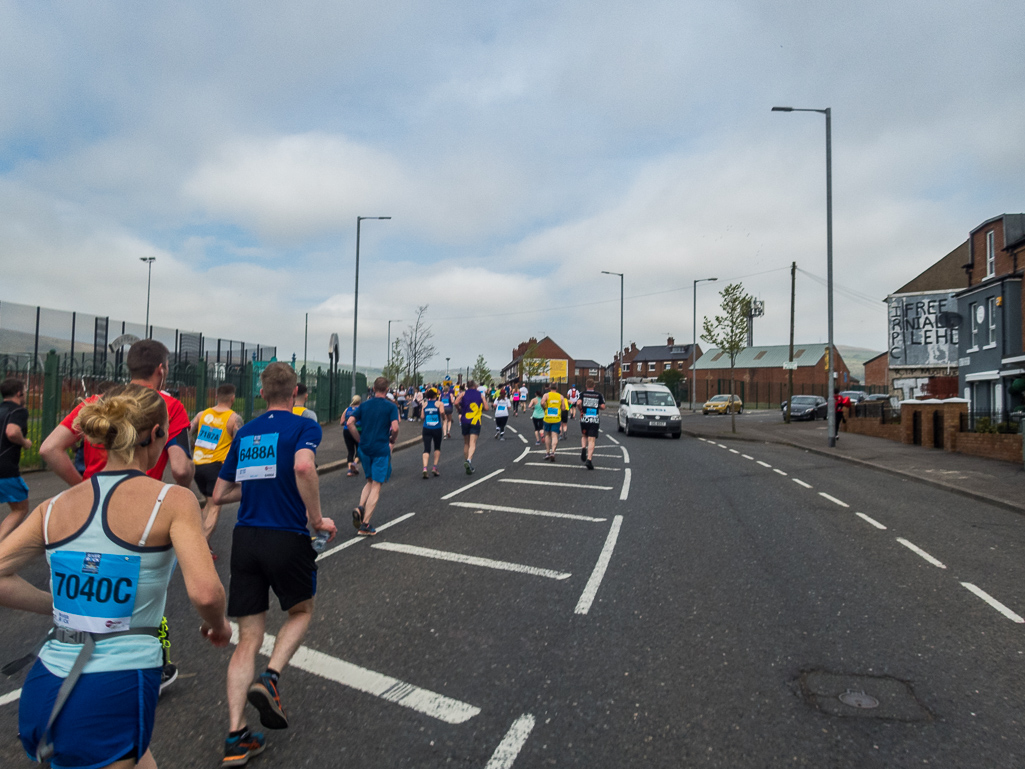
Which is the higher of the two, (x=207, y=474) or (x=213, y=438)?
(x=213, y=438)

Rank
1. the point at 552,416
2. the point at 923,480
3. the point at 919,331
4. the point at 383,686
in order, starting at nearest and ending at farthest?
the point at 383,686
the point at 923,480
the point at 552,416
the point at 919,331

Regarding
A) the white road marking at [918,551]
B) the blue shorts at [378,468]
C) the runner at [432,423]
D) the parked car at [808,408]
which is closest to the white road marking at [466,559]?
the blue shorts at [378,468]

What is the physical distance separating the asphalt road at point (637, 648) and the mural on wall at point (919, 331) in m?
37.9

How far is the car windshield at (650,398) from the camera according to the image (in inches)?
973

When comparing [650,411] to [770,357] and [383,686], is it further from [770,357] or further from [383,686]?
[770,357]

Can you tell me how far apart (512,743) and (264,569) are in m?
1.48

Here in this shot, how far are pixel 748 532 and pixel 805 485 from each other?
506cm

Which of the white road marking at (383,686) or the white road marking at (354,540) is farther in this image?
the white road marking at (354,540)

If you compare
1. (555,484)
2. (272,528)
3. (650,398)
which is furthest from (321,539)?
(650,398)

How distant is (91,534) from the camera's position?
204 cm

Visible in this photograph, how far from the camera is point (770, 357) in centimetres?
9219

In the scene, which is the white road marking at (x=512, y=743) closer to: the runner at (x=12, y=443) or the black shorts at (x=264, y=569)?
the black shorts at (x=264, y=569)

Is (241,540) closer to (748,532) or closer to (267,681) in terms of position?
(267,681)

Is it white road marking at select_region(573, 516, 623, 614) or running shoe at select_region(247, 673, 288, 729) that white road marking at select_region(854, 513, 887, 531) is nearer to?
white road marking at select_region(573, 516, 623, 614)
